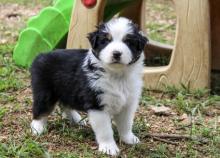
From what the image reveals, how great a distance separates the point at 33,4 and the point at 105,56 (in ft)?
25.5

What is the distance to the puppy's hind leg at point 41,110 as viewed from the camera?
497cm

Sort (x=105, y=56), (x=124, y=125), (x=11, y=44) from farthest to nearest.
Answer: (x=11, y=44) → (x=124, y=125) → (x=105, y=56)

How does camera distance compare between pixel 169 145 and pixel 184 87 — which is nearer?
pixel 169 145

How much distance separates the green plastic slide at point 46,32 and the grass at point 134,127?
341 millimetres

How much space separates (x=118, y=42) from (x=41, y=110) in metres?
1.09

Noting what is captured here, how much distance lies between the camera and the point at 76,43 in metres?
7.18

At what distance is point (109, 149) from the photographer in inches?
179

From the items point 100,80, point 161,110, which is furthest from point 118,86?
point 161,110

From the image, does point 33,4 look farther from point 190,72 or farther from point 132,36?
point 132,36

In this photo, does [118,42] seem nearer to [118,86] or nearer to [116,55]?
[116,55]

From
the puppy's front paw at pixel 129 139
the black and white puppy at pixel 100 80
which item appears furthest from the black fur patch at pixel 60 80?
the puppy's front paw at pixel 129 139

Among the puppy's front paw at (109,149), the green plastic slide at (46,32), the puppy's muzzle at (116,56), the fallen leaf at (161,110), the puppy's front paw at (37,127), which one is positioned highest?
the puppy's muzzle at (116,56)

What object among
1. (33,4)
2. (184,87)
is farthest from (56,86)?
(33,4)

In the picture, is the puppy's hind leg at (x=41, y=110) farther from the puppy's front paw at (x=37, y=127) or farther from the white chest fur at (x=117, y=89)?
the white chest fur at (x=117, y=89)
